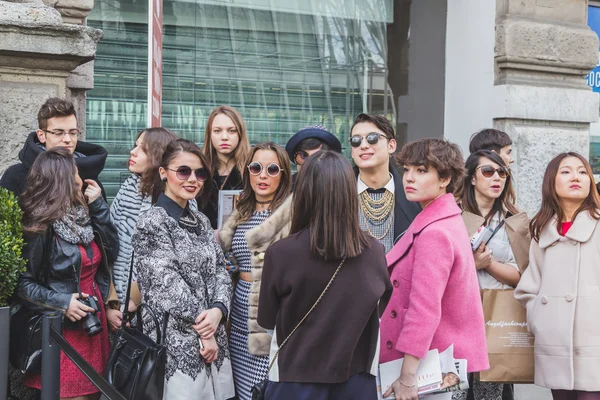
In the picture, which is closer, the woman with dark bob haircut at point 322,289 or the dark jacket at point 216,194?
the woman with dark bob haircut at point 322,289

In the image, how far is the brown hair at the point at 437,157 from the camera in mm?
3850

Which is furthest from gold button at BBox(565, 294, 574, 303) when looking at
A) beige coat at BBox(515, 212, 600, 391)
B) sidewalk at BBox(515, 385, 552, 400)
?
sidewalk at BBox(515, 385, 552, 400)

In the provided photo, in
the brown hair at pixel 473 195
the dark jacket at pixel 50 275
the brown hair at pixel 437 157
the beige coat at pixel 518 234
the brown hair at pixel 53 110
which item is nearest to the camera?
the brown hair at pixel 437 157

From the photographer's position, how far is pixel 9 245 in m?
3.88

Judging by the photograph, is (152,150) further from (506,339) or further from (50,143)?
(506,339)

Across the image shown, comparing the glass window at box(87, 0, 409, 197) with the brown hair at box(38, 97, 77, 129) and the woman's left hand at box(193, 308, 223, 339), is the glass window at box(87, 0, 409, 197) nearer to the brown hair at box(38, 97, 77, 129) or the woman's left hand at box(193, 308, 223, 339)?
the brown hair at box(38, 97, 77, 129)

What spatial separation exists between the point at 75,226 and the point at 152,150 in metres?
0.71

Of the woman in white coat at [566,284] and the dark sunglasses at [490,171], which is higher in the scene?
the dark sunglasses at [490,171]

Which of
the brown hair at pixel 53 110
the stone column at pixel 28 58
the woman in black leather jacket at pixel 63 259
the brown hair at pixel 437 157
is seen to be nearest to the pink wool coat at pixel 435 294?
the brown hair at pixel 437 157

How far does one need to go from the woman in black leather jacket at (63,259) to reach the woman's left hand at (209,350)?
2.01 feet

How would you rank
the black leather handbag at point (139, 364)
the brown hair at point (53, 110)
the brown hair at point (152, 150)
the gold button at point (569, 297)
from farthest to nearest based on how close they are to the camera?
the brown hair at point (152, 150)
the brown hair at point (53, 110)
the gold button at point (569, 297)
the black leather handbag at point (139, 364)

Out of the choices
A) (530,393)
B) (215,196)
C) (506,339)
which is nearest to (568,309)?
(506,339)

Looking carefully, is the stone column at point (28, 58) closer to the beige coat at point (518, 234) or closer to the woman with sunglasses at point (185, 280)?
the woman with sunglasses at point (185, 280)

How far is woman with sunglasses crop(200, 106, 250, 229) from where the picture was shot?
5266mm
